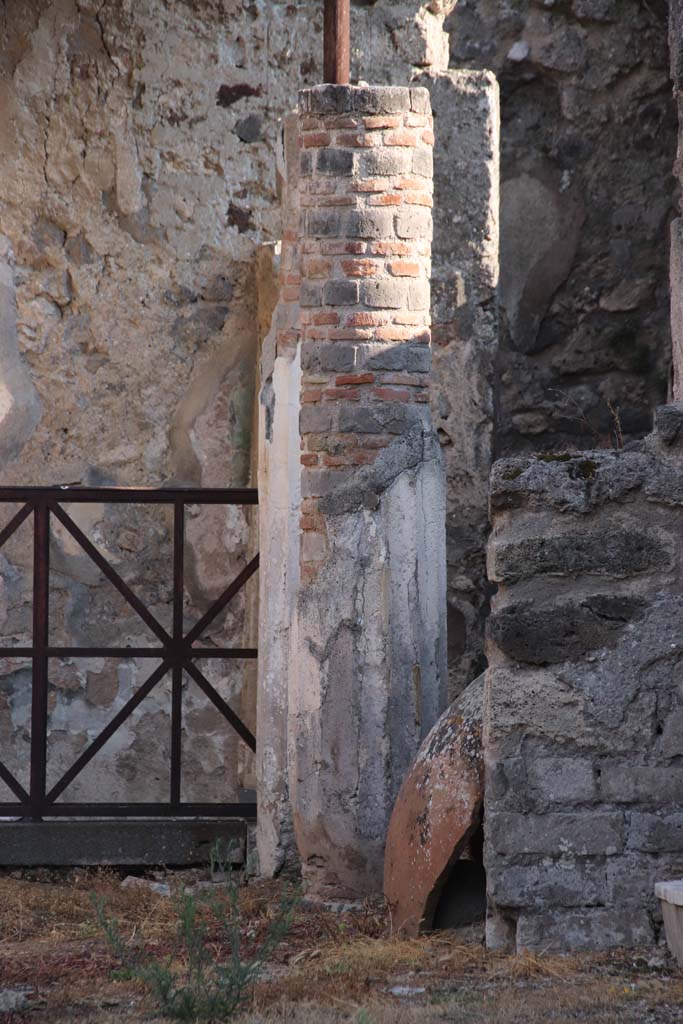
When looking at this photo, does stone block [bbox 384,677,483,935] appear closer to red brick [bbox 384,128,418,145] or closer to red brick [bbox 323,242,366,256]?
red brick [bbox 323,242,366,256]

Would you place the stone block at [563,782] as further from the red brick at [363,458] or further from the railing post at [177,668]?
the railing post at [177,668]

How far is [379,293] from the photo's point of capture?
499 cm

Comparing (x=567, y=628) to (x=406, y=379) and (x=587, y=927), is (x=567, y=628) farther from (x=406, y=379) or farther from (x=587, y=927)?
(x=406, y=379)

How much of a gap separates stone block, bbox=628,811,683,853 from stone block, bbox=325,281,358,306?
2079 millimetres

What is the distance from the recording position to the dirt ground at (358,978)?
3340mm

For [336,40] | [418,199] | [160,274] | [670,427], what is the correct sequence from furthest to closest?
[160,274] → [336,40] → [418,199] → [670,427]

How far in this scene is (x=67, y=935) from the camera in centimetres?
458

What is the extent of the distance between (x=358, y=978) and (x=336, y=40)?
131 inches

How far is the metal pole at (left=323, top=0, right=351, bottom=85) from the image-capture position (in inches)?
204

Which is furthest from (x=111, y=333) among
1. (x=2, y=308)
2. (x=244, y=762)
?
(x=244, y=762)

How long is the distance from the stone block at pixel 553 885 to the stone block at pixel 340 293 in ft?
6.85

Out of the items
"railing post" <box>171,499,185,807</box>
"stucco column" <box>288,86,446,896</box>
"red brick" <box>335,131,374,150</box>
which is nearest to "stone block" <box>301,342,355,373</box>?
"stucco column" <box>288,86,446,896</box>

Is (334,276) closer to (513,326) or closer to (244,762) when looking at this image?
(244,762)

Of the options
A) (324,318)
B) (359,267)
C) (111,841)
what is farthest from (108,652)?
(359,267)
